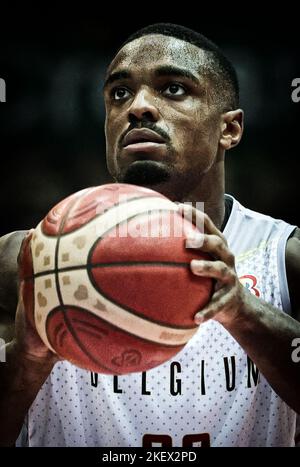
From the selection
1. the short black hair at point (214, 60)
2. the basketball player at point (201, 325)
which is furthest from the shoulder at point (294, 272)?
the short black hair at point (214, 60)

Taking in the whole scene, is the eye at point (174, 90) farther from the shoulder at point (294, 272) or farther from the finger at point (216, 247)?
the finger at point (216, 247)

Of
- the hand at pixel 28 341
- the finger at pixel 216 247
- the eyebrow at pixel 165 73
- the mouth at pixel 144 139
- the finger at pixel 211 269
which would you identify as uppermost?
the eyebrow at pixel 165 73

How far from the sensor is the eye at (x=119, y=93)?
2.49 m

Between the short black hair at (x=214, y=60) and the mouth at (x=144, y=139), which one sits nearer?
the mouth at (x=144, y=139)

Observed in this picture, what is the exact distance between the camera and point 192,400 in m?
2.44

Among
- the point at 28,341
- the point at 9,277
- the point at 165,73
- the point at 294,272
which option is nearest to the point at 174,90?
the point at 165,73

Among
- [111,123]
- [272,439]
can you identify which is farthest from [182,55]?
[272,439]

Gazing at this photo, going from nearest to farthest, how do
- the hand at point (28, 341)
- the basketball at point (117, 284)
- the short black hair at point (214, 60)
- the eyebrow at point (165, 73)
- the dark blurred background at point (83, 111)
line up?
the basketball at point (117, 284) < the hand at point (28, 341) < the eyebrow at point (165, 73) < the short black hair at point (214, 60) < the dark blurred background at point (83, 111)

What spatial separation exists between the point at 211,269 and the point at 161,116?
982 millimetres

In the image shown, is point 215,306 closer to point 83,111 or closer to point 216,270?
point 216,270

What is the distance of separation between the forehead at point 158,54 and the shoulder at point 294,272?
84cm

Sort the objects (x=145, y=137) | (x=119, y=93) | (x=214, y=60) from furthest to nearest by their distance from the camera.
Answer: (x=214, y=60)
(x=119, y=93)
(x=145, y=137)

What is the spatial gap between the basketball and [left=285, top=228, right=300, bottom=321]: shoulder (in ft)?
3.18

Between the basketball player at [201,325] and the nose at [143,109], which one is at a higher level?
the nose at [143,109]
